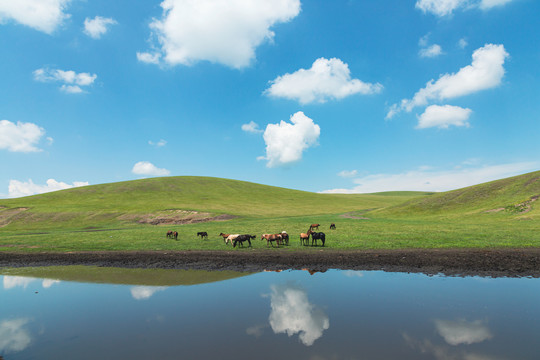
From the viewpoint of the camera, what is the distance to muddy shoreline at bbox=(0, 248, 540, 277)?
17.1 meters

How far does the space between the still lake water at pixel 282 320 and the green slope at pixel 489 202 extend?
143 feet

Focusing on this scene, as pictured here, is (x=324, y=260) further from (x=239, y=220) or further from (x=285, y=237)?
(x=239, y=220)

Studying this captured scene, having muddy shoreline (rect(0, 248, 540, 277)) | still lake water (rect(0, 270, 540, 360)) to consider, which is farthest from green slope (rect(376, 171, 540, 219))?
still lake water (rect(0, 270, 540, 360))

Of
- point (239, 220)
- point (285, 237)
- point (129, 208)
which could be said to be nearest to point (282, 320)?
point (285, 237)

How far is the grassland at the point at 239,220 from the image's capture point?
2839 cm

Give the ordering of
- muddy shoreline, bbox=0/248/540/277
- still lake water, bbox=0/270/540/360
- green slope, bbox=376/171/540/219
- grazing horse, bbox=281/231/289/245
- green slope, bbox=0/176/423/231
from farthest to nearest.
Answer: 1. green slope, bbox=0/176/423/231
2. green slope, bbox=376/171/540/219
3. grazing horse, bbox=281/231/289/245
4. muddy shoreline, bbox=0/248/540/277
5. still lake water, bbox=0/270/540/360

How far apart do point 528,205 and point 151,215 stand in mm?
76216

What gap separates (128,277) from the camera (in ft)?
57.7

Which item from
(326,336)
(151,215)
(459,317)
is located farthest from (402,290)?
(151,215)

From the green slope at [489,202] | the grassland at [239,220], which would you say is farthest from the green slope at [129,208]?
the green slope at [489,202]

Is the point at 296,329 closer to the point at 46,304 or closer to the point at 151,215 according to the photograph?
the point at 46,304

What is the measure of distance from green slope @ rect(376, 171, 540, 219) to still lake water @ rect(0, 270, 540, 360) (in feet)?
143

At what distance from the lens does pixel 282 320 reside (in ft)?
34.1

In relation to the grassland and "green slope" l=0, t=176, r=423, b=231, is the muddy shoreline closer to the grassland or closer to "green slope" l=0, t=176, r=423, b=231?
the grassland
